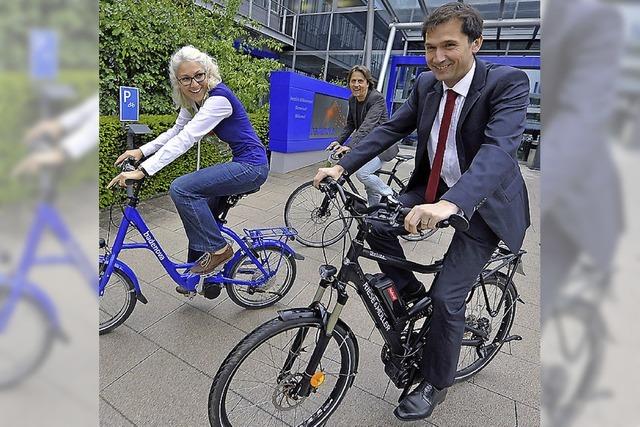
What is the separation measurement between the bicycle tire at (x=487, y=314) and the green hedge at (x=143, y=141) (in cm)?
198

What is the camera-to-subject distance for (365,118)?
4398mm

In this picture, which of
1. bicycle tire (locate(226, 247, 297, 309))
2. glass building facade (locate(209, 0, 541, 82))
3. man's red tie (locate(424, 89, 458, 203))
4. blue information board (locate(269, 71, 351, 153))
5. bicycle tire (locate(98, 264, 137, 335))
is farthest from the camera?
glass building facade (locate(209, 0, 541, 82))

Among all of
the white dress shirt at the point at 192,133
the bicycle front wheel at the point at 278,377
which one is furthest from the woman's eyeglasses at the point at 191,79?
the bicycle front wheel at the point at 278,377

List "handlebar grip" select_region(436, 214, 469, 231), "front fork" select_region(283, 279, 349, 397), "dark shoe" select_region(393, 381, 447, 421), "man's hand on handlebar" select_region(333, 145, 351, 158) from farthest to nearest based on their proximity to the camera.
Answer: "man's hand on handlebar" select_region(333, 145, 351, 158) → "dark shoe" select_region(393, 381, 447, 421) → "front fork" select_region(283, 279, 349, 397) → "handlebar grip" select_region(436, 214, 469, 231)

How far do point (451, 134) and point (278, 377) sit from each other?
Result: 1.39m

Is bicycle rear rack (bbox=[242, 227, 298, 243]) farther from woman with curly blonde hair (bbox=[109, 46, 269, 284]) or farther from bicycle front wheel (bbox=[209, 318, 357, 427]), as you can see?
bicycle front wheel (bbox=[209, 318, 357, 427])

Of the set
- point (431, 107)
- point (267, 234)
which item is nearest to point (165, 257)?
point (267, 234)

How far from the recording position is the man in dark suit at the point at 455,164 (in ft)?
5.54

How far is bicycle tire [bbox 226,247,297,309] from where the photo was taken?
3.00m
